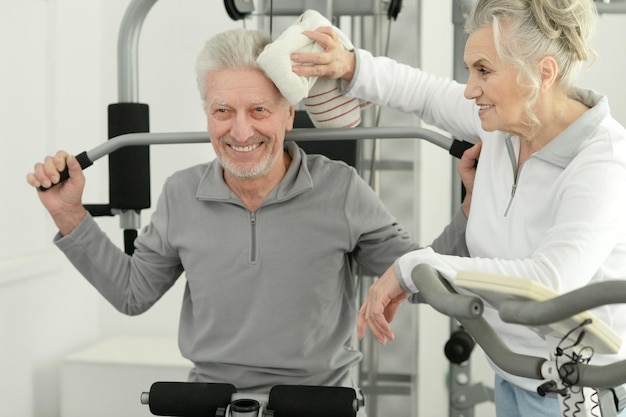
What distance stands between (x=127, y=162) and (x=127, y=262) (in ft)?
0.85

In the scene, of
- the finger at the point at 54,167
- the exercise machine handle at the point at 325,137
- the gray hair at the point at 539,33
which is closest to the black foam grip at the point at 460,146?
the exercise machine handle at the point at 325,137

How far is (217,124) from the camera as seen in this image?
6.15 feet

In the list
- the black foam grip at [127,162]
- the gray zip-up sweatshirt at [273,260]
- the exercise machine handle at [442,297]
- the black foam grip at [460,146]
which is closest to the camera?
the exercise machine handle at [442,297]

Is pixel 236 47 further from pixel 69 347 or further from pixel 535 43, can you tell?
pixel 69 347

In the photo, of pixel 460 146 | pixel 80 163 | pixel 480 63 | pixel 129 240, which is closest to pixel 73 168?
pixel 80 163

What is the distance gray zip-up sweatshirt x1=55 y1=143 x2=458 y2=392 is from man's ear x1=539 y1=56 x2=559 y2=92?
0.62 metres

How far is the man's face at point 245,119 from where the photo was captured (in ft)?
6.05

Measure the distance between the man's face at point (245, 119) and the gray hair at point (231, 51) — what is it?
1 centimetres

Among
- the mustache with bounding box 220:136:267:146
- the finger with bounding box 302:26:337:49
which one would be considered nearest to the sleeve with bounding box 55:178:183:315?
the mustache with bounding box 220:136:267:146

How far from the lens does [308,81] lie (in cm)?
179

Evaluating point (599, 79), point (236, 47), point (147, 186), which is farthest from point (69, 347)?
A: point (599, 79)

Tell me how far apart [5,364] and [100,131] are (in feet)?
3.61

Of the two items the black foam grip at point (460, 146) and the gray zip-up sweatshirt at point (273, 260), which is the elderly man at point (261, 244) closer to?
the gray zip-up sweatshirt at point (273, 260)

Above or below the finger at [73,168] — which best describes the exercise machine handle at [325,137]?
above
